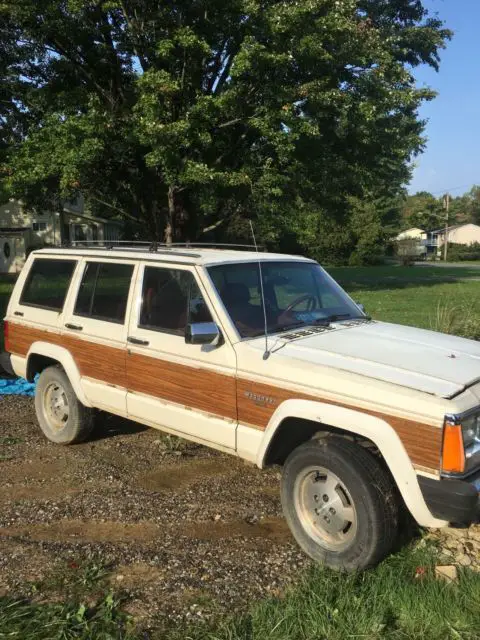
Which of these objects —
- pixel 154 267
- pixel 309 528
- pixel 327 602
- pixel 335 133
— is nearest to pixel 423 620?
pixel 327 602

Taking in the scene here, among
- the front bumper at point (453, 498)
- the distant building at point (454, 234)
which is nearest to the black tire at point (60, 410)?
Answer: the front bumper at point (453, 498)

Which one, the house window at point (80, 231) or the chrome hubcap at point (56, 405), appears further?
the house window at point (80, 231)

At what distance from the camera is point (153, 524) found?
4016mm

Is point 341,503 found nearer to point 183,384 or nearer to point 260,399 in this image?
point 260,399

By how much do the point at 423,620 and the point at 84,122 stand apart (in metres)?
14.9

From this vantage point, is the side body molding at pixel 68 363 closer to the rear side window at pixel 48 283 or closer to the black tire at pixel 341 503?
the rear side window at pixel 48 283

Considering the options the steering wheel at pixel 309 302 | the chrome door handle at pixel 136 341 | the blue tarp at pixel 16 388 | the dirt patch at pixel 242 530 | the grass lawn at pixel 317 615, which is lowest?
the blue tarp at pixel 16 388

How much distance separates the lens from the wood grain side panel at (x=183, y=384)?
13.1 ft

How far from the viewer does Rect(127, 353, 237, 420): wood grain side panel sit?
157 inches

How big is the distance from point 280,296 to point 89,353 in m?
1.76

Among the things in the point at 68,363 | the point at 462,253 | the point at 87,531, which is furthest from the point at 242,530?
the point at 462,253

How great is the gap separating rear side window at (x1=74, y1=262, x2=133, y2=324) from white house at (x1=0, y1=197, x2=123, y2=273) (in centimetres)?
2589

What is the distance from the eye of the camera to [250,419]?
3.85 meters

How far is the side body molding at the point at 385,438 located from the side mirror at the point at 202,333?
2.48 feet
